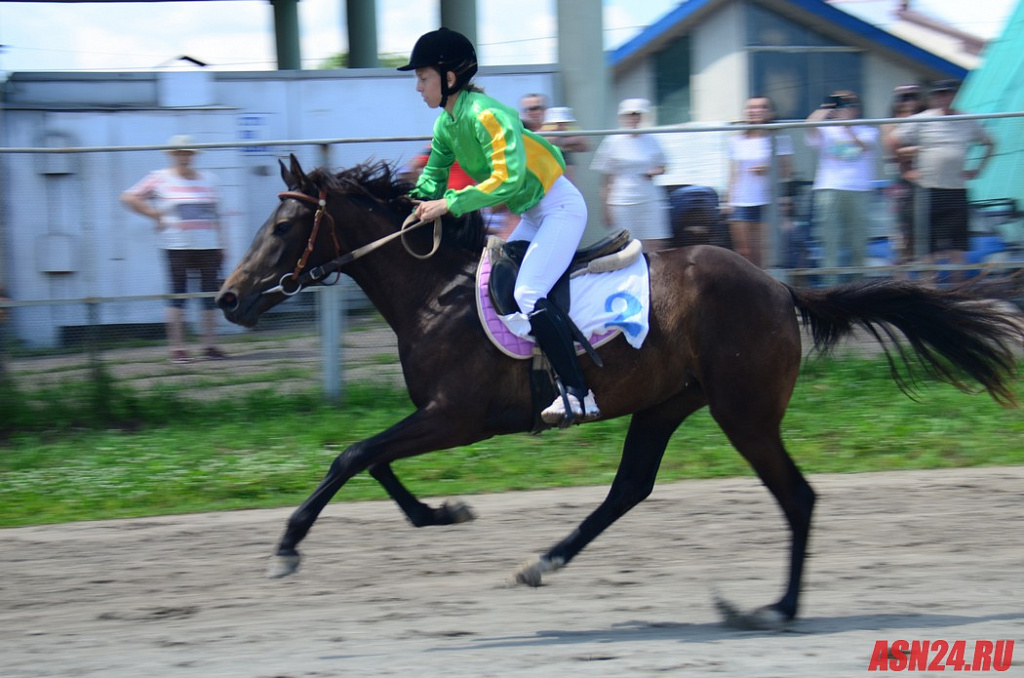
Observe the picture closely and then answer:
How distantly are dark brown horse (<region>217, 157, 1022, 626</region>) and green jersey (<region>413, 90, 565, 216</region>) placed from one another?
320 millimetres

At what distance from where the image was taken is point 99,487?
7.54m

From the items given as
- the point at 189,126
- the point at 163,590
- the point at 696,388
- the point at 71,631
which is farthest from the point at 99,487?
the point at 189,126

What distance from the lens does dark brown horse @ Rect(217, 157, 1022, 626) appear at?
5.18 metres

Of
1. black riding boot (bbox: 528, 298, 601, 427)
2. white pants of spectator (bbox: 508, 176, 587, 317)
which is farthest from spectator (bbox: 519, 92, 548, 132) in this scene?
black riding boot (bbox: 528, 298, 601, 427)

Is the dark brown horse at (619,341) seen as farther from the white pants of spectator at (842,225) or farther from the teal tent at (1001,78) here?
the teal tent at (1001,78)

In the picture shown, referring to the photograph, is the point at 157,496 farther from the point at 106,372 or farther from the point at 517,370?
the point at 517,370

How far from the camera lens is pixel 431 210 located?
5.28 meters

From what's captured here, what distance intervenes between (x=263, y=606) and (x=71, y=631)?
0.78 metres

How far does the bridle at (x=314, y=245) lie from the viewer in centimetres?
538

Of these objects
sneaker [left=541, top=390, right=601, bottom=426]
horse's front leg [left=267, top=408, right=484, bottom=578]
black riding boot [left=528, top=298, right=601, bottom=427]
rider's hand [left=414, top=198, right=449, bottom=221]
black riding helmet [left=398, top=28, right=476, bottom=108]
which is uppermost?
black riding helmet [left=398, top=28, right=476, bottom=108]

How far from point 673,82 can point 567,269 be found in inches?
667

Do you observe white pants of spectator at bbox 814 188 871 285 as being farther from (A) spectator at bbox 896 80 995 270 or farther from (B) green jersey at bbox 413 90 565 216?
(B) green jersey at bbox 413 90 565 216

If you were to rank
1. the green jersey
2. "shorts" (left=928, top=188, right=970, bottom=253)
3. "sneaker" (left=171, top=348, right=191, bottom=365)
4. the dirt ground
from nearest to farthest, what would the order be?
1. the dirt ground
2. the green jersey
3. "sneaker" (left=171, top=348, right=191, bottom=365)
4. "shorts" (left=928, top=188, right=970, bottom=253)

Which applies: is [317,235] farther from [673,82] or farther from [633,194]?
[673,82]
